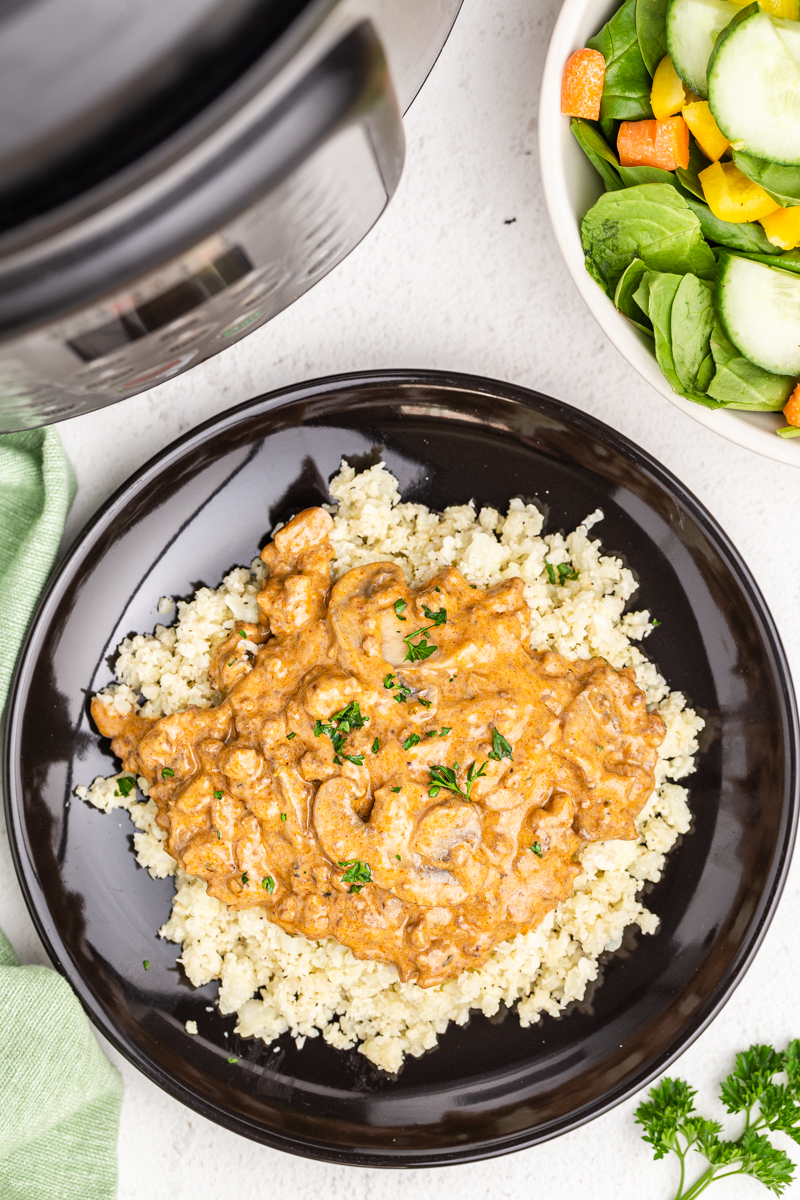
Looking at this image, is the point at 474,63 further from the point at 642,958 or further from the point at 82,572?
the point at 642,958

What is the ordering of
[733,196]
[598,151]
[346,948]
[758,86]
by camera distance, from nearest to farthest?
[758,86], [733,196], [598,151], [346,948]

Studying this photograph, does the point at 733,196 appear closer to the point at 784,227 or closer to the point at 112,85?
the point at 784,227

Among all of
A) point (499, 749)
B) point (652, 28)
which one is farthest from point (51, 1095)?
point (652, 28)

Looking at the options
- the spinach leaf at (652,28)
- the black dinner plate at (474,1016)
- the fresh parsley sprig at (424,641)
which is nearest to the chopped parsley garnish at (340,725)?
the fresh parsley sprig at (424,641)

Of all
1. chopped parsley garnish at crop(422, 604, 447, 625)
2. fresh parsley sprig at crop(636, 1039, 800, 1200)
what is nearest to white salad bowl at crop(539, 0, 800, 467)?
chopped parsley garnish at crop(422, 604, 447, 625)

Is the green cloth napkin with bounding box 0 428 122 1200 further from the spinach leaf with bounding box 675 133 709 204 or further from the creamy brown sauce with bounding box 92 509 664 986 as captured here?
the spinach leaf with bounding box 675 133 709 204

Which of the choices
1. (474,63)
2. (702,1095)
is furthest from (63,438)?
(702,1095)

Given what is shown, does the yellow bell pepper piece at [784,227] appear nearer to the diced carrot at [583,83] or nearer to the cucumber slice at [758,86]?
the cucumber slice at [758,86]
